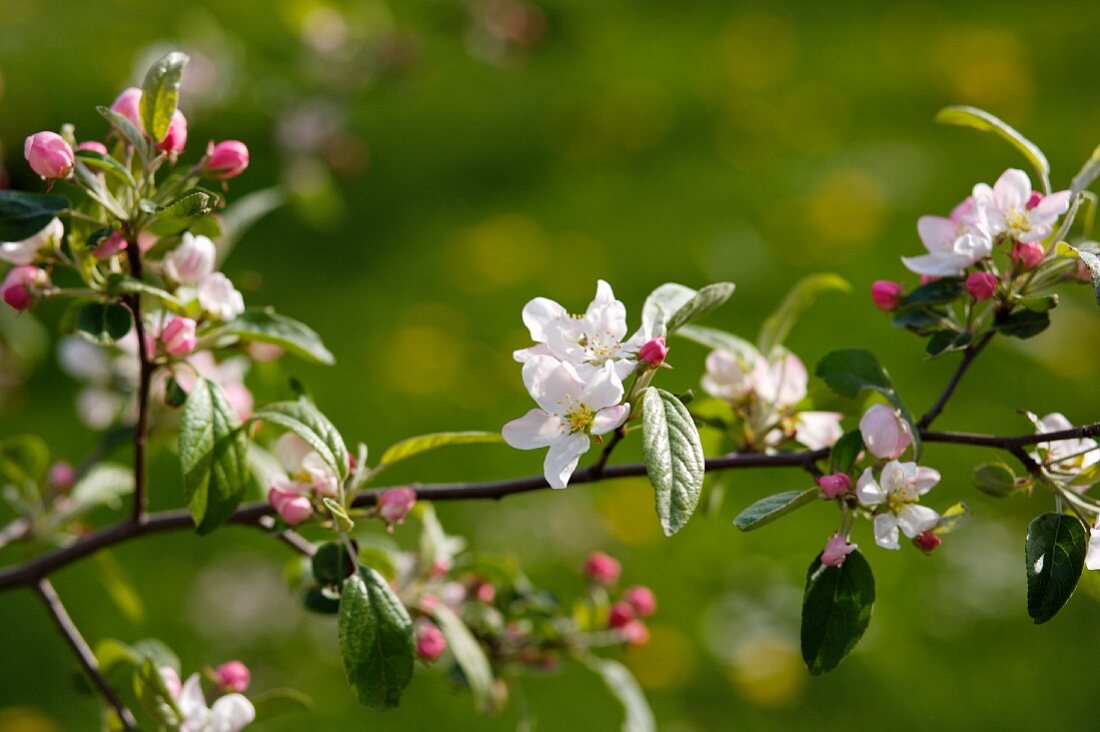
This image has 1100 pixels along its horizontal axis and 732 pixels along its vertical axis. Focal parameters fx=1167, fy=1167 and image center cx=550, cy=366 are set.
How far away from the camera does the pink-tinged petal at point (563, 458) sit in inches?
37.2

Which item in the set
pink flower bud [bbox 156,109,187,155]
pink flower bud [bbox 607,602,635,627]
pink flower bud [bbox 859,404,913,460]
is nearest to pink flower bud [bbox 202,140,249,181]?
pink flower bud [bbox 156,109,187,155]

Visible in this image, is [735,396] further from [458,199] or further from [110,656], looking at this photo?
[458,199]

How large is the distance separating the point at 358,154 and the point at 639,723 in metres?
2.03

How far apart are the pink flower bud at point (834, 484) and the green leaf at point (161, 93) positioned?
0.65m

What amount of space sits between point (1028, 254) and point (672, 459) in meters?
0.44

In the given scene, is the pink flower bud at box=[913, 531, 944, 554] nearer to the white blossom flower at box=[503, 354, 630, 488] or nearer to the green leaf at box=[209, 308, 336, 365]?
the white blossom flower at box=[503, 354, 630, 488]

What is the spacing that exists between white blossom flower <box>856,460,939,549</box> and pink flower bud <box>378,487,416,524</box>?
41 centimetres

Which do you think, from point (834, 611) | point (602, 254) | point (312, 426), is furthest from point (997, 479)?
point (602, 254)

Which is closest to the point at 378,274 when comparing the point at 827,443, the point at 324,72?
the point at 324,72

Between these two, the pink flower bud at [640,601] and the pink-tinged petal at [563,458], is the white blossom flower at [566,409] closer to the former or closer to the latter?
the pink-tinged petal at [563,458]

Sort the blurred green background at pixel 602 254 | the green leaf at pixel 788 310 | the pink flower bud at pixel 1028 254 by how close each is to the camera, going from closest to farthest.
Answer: the pink flower bud at pixel 1028 254 < the green leaf at pixel 788 310 < the blurred green background at pixel 602 254

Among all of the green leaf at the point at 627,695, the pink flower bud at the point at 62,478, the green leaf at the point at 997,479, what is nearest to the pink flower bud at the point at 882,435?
the green leaf at the point at 997,479

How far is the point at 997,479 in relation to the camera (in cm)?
110

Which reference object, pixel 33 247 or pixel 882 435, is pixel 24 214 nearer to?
pixel 33 247
